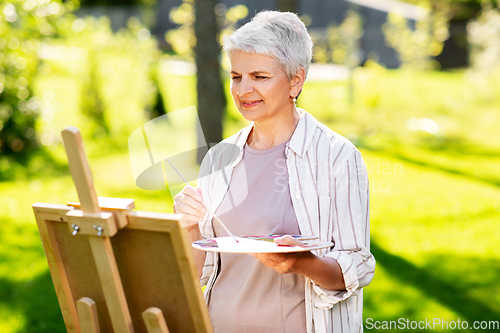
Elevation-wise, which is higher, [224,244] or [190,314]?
[224,244]

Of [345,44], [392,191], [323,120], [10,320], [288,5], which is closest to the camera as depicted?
[10,320]

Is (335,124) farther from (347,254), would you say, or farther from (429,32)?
(347,254)

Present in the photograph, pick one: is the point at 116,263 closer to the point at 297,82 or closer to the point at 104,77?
the point at 297,82

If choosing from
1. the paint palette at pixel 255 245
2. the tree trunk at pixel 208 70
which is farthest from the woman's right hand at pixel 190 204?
the tree trunk at pixel 208 70

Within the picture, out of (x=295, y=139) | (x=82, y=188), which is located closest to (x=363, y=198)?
(x=295, y=139)

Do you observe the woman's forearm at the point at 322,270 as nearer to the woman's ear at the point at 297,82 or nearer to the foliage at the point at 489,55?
the woman's ear at the point at 297,82

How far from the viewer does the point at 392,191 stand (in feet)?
24.3

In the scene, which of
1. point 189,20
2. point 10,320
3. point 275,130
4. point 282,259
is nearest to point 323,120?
point 189,20

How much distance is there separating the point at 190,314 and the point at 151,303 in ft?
0.48

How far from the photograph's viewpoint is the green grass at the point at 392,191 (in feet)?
14.5

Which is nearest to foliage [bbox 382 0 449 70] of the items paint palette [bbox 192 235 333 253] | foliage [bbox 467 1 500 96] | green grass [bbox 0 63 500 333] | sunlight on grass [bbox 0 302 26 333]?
green grass [bbox 0 63 500 333]

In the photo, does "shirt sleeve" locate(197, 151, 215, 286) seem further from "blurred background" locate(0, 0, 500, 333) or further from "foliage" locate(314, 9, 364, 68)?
"foliage" locate(314, 9, 364, 68)

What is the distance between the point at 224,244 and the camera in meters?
1.64

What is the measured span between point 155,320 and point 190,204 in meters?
0.51
